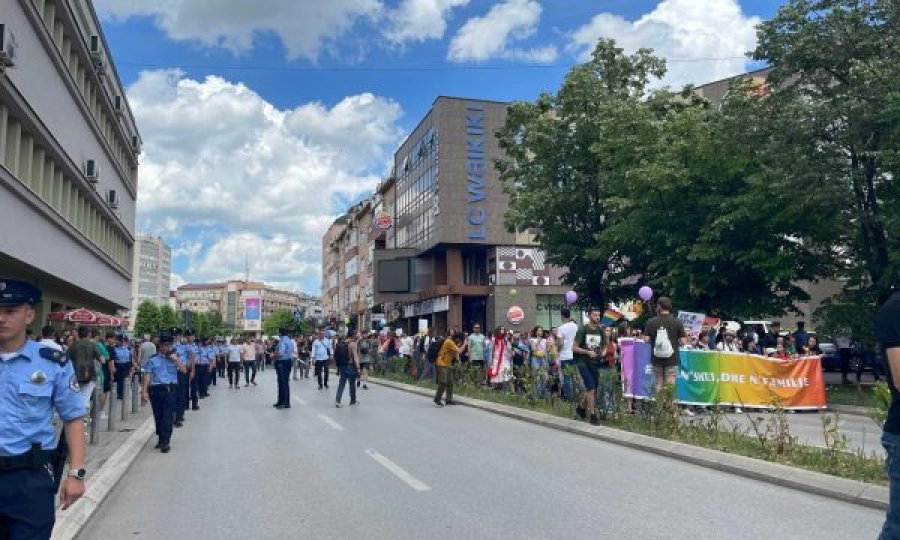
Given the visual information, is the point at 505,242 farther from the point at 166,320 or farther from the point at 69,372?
the point at 166,320

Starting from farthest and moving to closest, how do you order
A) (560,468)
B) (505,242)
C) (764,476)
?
1. (505,242)
2. (560,468)
3. (764,476)

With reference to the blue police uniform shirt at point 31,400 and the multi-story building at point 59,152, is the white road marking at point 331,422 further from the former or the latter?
the multi-story building at point 59,152

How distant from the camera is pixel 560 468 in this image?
29.3 feet

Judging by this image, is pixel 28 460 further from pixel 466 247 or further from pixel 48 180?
pixel 466 247

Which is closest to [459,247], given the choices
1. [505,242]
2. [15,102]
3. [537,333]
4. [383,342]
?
[505,242]

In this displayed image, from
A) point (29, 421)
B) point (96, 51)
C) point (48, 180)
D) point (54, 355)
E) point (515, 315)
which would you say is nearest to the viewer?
point (29, 421)

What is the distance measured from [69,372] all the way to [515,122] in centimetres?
2806

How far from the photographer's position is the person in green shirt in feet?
40.8

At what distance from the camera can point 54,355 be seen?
3.83m

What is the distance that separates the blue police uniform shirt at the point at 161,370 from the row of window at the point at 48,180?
10754mm

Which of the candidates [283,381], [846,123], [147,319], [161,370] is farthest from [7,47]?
[147,319]

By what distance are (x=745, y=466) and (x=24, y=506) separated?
735 cm

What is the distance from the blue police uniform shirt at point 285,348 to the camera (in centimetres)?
1788

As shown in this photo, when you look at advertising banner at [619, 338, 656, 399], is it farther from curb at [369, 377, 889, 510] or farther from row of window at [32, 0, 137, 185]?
row of window at [32, 0, 137, 185]
